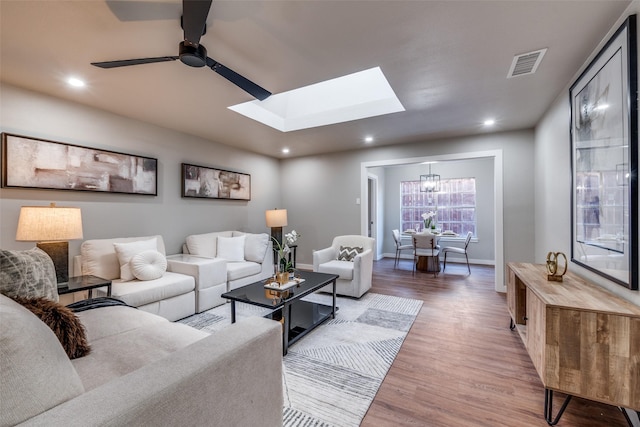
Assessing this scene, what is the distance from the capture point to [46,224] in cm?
244

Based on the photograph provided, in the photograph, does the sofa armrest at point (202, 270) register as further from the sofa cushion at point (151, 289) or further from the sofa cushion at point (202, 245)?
the sofa cushion at point (202, 245)

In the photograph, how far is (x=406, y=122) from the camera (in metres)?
3.80

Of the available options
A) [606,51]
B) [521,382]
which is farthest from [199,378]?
[606,51]

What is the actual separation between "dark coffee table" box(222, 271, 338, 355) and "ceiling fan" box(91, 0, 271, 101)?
5.68ft

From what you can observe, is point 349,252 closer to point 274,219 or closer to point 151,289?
point 274,219

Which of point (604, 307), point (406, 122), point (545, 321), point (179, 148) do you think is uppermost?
→ point (406, 122)

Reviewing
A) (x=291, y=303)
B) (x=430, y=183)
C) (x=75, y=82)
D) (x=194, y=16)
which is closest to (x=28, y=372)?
(x=194, y=16)

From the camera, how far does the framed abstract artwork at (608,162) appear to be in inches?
61.1

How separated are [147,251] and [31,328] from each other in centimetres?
252

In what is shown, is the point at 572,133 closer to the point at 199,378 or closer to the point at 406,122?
the point at 406,122

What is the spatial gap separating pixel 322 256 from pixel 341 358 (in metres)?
1.90

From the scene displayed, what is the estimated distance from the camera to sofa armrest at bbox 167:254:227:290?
3268mm

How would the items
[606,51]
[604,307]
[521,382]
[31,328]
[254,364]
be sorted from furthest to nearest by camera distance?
[521,382] → [606,51] → [604,307] → [254,364] → [31,328]

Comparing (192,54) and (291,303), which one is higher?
(192,54)
